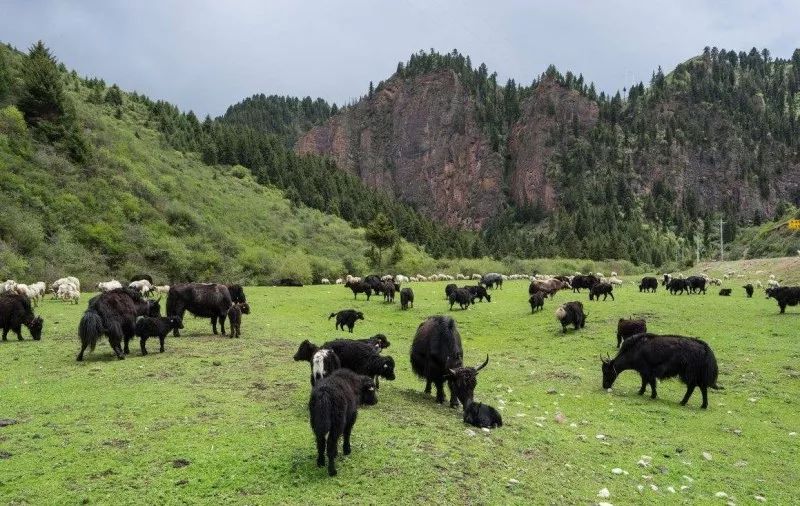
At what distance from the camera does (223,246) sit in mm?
51562

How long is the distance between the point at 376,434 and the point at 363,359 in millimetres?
3061

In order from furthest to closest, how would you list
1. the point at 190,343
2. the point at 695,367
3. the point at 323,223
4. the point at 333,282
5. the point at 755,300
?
the point at 323,223
the point at 333,282
the point at 755,300
the point at 190,343
the point at 695,367

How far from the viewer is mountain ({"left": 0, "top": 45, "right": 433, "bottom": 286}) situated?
36.8 m

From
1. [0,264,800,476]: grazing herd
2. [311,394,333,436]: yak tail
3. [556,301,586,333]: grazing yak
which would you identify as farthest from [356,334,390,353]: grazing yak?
[556,301,586,333]: grazing yak

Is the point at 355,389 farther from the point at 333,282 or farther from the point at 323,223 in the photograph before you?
the point at 323,223

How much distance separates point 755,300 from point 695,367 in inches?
986

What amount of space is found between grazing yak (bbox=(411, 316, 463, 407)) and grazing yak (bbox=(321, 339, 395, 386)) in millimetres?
955

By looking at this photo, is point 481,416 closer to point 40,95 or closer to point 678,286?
point 678,286

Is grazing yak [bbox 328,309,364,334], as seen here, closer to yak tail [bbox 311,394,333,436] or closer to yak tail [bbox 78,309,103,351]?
yak tail [bbox 78,309,103,351]

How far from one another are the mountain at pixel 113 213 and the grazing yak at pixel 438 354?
2755 cm

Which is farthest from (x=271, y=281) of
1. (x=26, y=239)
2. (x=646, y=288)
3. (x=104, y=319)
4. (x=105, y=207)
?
(x=104, y=319)

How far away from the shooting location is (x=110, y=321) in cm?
1436

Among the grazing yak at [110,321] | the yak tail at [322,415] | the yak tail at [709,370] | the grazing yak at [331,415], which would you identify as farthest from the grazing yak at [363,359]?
the yak tail at [709,370]

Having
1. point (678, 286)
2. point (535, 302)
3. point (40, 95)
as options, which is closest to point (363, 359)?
point (535, 302)
